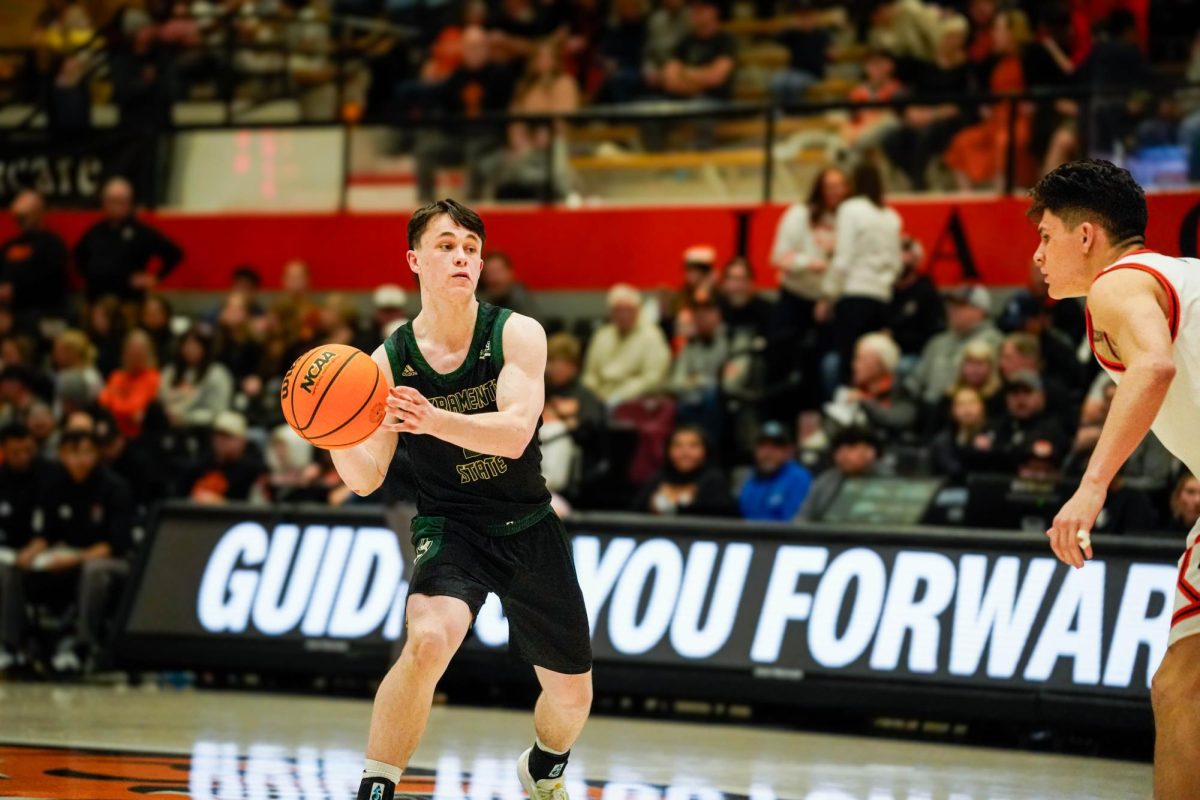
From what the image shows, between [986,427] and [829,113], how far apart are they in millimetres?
3904

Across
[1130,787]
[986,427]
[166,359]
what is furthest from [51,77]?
[1130,787]

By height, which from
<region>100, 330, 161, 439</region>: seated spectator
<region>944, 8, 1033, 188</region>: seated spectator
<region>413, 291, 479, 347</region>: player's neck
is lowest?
<region>413, 291, 479, 347</region>: player's neck

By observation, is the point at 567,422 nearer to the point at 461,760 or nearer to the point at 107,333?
the point at 461,760

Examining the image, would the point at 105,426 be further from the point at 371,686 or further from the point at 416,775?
the point at 416,775

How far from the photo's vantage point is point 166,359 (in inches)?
646

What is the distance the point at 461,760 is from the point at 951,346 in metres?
5.93

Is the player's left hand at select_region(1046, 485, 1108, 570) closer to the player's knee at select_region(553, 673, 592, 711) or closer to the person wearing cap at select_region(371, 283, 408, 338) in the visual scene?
the player's knee at select_region(553, 673, 592, 711)

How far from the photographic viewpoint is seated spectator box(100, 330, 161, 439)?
51.6ft

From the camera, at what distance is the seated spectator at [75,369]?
15898mm

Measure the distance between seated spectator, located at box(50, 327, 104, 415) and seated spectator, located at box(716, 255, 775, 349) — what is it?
5.41m

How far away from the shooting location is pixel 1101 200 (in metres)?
5.57

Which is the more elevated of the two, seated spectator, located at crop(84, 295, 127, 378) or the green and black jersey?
seated spectator, located at crop(84, 295, 127, 378)

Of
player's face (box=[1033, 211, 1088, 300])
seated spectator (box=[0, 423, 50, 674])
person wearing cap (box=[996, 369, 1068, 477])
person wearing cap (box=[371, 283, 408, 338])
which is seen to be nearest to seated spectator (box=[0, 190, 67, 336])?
seated spectator (box=[0, 423, 50, 674])

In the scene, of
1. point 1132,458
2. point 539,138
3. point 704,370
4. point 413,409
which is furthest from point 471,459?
point 539,138
